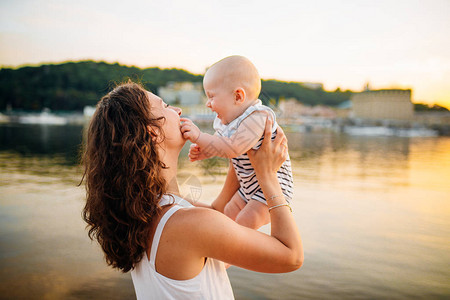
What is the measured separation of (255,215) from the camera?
1785mm

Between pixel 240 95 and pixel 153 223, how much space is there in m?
0.85

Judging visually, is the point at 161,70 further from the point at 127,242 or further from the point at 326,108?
the point at 326,108

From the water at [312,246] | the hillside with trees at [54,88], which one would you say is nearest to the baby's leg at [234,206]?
the water at [312,246]

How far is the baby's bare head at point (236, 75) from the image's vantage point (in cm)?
179

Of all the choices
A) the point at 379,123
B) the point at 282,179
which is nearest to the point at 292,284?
the point at 282,179

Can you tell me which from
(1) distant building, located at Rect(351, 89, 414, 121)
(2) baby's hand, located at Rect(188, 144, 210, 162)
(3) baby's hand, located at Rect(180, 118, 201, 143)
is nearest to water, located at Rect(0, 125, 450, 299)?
(2) baby's hand, located at Rect(188, 144, 210, 162)

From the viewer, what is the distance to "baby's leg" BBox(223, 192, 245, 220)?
6.55 feet

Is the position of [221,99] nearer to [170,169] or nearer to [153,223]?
[170,169]

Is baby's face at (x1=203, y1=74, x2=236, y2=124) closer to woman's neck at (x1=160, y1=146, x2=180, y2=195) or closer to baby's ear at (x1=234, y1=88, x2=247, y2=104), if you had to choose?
baby's ear at (x1=234, y1=88, x2=247, y2=104)

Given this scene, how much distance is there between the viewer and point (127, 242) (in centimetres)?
127

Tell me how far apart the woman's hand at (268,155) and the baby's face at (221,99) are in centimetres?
27

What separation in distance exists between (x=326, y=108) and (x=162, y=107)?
92.1m

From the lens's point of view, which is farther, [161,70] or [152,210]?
[161,70]

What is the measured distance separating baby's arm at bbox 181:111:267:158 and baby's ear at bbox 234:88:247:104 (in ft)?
0.51
